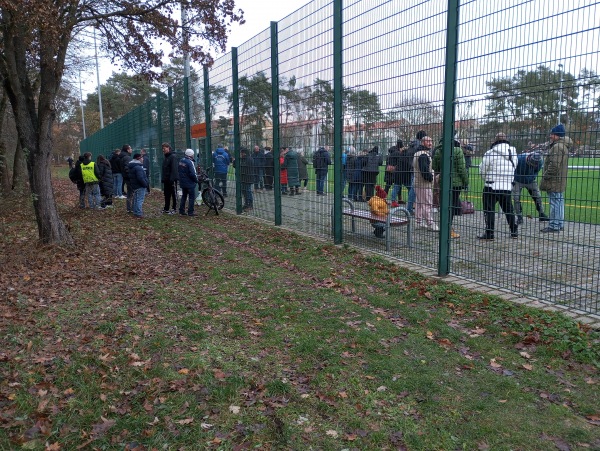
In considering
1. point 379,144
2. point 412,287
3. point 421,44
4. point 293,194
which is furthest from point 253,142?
point 412,287

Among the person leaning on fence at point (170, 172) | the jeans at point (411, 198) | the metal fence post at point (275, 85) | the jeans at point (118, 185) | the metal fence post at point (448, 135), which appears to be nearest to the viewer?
the metal fence post at point (448, 135)

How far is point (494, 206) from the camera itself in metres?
5.39

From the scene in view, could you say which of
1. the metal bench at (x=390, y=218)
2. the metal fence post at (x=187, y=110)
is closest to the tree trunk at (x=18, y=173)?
the metal fence post at (x=187, y=110)

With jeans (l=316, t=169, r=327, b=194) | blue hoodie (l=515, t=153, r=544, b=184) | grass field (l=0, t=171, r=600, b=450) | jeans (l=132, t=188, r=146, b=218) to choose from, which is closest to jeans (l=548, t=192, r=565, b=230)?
blue hoodie (l=515, t=153, r=544, b=184)


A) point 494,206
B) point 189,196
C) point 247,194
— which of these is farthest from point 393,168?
point 189,196

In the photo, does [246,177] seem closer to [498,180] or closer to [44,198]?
[44,198]

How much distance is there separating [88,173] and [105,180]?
798 millimetres

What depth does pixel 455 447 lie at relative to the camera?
2.87 metres

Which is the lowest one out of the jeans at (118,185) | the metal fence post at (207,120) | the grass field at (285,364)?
the grass field at (285,364)

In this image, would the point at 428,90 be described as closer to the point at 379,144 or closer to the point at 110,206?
the point at 379,144

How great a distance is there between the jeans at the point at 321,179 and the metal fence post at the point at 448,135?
8.98ft

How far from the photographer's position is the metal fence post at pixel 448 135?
5414mm

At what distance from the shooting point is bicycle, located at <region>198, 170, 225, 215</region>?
1209 cm

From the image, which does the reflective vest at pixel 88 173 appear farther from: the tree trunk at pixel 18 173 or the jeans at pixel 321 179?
the tree trunk at pixel 18 173
